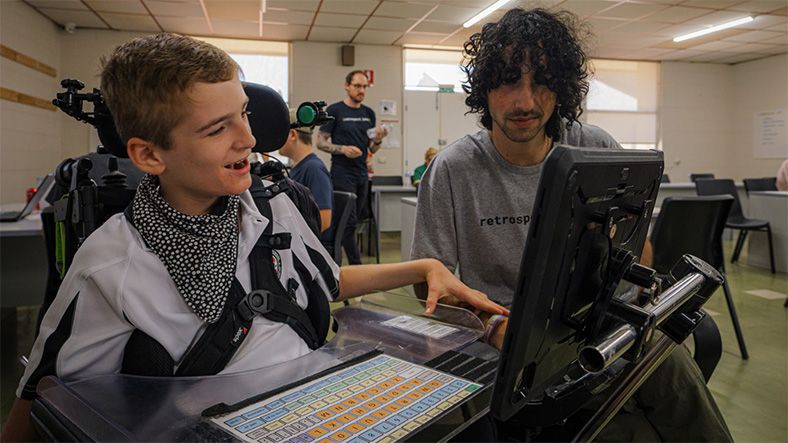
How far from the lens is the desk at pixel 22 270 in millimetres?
2764

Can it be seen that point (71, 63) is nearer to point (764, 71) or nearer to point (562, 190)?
point (562, 190)

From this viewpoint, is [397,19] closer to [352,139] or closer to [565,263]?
[352,139]

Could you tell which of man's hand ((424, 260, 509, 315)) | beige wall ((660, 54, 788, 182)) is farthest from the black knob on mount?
beige wall ((660, 54, 788, 182))

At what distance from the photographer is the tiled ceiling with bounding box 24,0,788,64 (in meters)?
5.69

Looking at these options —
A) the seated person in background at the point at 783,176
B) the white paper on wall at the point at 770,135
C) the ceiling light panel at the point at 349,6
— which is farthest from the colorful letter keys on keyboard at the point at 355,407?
the white paper on wall at the point at 770,135

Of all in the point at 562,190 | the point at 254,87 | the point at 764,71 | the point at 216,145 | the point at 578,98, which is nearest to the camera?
the point at 562,190

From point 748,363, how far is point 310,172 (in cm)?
245

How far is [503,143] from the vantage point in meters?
1.43

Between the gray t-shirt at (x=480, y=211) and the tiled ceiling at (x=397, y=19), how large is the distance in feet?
14.9

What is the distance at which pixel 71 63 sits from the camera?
671cm

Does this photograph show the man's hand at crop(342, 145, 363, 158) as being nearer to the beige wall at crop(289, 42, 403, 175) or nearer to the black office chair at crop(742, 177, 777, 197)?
the beige wall at crop(289, 42, 403, 175)

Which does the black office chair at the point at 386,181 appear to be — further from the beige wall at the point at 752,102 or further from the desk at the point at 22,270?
the beige wall at the point at 752,102

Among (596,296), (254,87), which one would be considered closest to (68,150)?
(254,87)

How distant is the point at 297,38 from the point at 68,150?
338cm
